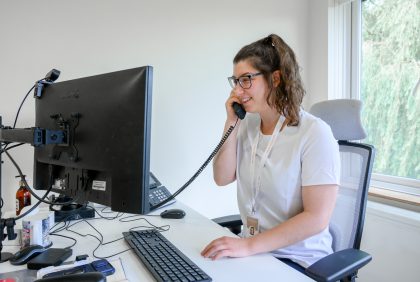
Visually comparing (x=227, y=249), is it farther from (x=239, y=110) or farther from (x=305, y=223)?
(x=239, y=110)

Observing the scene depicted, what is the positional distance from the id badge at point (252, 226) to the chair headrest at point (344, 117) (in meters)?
0.50

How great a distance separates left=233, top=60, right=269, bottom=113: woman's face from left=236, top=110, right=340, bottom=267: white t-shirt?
4.5 inches

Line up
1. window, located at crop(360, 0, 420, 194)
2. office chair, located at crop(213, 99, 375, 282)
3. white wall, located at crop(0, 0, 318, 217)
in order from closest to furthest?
office chair, located at crop(213, 99, 375, 282) < white wall, located at crop(0, 0, 318, 217) < window, located at crop(360, 0, 420, 194)

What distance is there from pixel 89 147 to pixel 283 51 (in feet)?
2.69

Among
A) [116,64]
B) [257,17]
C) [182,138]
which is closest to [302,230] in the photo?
[182,138]

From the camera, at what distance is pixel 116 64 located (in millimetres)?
1799

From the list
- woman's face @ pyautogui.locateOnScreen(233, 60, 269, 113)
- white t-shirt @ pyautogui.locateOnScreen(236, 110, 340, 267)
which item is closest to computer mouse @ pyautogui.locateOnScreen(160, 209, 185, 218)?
white t-shirt @ pyautogui.locateOnScreen(236, 110, 340, 267)

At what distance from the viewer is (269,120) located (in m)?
1.34

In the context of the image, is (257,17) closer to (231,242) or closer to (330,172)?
(330,172)

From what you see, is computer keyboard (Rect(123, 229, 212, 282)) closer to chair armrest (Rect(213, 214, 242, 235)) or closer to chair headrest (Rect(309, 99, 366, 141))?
chair armrest (Rect(213, 214, 242, 235))

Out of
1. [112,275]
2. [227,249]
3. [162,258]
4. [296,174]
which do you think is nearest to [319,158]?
[296,174]

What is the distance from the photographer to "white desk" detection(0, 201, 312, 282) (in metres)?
0.83

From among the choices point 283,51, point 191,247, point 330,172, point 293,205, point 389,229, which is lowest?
point 389,229

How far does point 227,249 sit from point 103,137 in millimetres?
486
